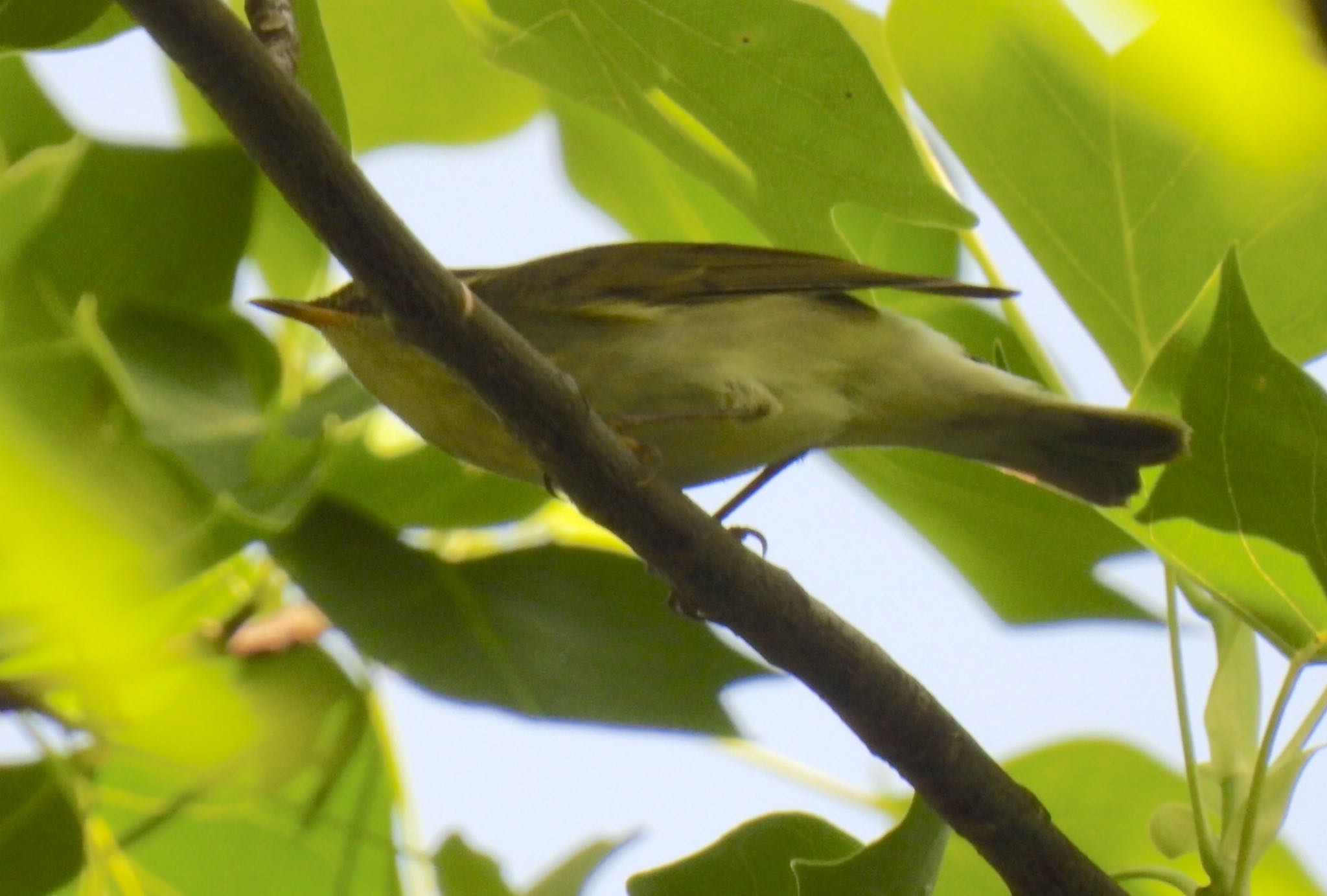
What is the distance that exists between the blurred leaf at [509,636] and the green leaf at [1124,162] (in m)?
0.66

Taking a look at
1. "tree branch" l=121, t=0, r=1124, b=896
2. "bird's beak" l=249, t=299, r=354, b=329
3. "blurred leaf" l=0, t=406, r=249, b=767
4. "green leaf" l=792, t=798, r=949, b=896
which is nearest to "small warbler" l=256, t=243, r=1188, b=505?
"bird's beak" l=249, t=299, r=354, b=329

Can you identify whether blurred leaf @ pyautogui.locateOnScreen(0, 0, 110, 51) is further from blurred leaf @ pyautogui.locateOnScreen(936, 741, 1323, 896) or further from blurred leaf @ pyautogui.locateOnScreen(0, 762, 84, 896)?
blurred leaf @ pyautogui.locateOnScreen(936, 741, 1323, 896)

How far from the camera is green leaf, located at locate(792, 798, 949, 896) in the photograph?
135 centimetres

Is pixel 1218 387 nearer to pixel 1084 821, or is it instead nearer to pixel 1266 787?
pixel 1266 787

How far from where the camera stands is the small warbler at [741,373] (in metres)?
1.79

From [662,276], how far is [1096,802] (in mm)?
912

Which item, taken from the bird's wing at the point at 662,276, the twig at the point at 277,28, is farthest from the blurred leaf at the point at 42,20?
the bird's wing at the point at 662,276

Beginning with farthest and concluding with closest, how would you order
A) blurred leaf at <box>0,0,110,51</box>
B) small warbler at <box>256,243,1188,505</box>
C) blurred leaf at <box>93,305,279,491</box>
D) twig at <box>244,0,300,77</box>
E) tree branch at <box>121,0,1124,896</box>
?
1. small warbler at <box>256,243,1188,505</box>
2. blurred leaf at <box>93,305,279,491</box>
3. blurred leaf at <box>0,0,110,51</box>
4. twig at <box>244,0,300,77</box>
5. tree branch at <box>121,0,1124,896</box>

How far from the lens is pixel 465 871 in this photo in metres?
1.61

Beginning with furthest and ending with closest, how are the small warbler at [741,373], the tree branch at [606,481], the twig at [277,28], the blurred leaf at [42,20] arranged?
the small warbler at [741,373] < the blurred leaf at [42,20] < the twig at [277,28] < the tree branch at [606,481]

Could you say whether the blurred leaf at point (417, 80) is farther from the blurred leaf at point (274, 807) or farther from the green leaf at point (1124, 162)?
the blurred leaf at point (274, 807)

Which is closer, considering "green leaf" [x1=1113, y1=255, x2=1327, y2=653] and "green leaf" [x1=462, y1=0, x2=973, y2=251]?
"green leaf" [x1=1113, y1=255, x2=1327, y2=653]

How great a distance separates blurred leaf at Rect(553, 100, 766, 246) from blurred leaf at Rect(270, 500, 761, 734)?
2.05 ft

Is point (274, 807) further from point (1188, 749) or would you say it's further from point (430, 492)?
point (1188, 749)
